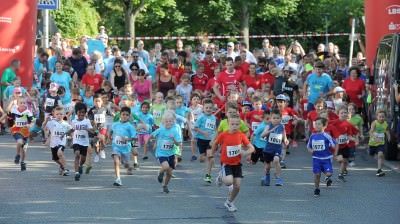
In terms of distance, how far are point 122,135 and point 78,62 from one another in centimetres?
961

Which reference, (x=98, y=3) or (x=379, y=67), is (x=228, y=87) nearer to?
(x=379, y=67)

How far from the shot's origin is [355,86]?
2117 cm

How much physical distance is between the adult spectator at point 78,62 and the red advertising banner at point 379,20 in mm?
7118

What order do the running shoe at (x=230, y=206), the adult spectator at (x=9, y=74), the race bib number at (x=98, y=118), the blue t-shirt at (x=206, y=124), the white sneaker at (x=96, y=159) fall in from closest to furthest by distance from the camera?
the running shoe at (x=230, y=206) → the blue t-shirt at (x=206, y=124) → the race bib number at (x=98, y=118) → the white sneaker at (x=96, y=159) → the adult spectator at (x=9, y=74)

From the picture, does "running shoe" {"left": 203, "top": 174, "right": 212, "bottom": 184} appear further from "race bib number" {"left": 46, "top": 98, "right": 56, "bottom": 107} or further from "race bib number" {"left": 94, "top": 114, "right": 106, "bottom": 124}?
"race bib number" {"left": 46, "top": 98, "right": 56, "bottom": 107}

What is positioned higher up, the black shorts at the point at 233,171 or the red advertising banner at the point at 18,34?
the red advertising banner at the point at 18,34

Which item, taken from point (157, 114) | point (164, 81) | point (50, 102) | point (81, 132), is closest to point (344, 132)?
point (81, 132)

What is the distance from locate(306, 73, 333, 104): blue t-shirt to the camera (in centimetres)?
2059

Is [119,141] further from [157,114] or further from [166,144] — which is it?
[157,114]

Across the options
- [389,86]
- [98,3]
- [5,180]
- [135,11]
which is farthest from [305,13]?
[5,180]

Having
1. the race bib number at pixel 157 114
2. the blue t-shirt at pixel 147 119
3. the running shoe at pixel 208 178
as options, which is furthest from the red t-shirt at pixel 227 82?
the running shoe at pixel 208 178

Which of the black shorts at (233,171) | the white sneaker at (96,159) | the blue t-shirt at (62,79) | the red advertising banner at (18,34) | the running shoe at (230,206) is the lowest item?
the white sneaker at (96,159)

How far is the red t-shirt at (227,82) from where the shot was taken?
830 inches

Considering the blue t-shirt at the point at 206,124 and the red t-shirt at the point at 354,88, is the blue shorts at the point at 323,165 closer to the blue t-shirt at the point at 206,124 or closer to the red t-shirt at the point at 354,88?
the blue t-shirt at the point at 206,124
